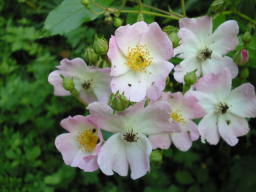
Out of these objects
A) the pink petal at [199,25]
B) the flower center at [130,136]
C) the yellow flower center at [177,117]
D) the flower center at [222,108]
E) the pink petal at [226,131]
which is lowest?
the pink petal at [226,131]

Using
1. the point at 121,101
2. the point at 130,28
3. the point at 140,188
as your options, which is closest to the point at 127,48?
the point at 130,28

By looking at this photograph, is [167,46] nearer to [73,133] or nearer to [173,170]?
[73,133]

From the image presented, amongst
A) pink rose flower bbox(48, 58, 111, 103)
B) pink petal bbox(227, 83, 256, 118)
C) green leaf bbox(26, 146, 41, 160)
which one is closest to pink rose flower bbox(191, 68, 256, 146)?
pink petal bbox(227, 83, 256, 118)

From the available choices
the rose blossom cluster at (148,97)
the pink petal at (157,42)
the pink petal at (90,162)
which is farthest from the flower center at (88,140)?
the pink petal at (157,42)

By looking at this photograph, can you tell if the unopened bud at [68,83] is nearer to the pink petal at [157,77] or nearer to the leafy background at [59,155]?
the pink petal at [157,77]

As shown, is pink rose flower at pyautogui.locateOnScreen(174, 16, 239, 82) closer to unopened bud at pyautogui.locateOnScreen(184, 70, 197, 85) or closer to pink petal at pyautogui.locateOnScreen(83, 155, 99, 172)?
unopened bud at pyautogui.locateOnScreen(184, 70, 197, 85)

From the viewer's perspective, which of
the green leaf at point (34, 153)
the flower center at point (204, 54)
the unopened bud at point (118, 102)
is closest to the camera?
the unopened bud at point (118, 102)
